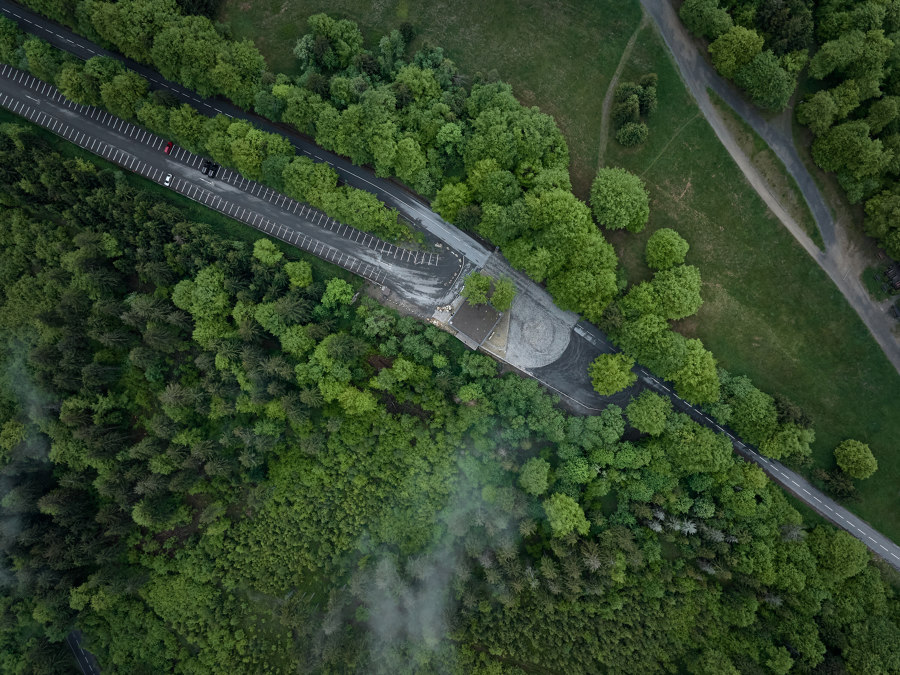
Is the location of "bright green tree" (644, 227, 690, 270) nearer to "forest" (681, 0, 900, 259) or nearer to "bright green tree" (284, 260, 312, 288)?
"forest" (681, 0, 900, 259)

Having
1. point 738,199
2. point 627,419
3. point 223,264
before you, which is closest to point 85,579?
point 223,264

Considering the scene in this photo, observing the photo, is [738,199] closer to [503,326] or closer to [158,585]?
[503,326]

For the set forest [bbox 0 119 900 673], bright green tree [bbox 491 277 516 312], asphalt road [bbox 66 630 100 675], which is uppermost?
bright green tree [bbox 491 277 516 312]

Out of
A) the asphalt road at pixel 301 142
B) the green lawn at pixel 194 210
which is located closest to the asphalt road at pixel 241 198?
the green lawn at pixel 194 210

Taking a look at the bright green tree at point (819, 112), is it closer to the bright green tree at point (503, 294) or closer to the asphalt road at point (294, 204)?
the asphalt road at point (294, 204)

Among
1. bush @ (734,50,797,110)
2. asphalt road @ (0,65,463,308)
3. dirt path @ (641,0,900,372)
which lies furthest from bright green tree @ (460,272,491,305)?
bush @ (734,50,797,110)

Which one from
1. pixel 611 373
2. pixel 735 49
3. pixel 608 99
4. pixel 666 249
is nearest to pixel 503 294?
pixel 611 373

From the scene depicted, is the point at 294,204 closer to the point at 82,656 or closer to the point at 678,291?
the point at 678,291
